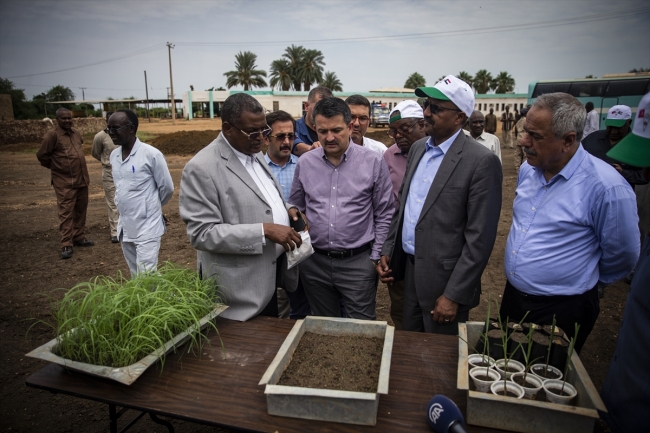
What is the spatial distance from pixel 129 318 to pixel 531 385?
5.99ft

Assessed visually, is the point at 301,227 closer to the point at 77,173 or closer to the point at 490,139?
the point at 490,139

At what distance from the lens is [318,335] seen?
7.12ft

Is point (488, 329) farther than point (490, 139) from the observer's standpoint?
No

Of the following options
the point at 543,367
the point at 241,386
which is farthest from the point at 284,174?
the point at 543,367

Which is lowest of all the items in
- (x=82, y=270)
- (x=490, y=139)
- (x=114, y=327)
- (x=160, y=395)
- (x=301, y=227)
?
(x=82, y=270)

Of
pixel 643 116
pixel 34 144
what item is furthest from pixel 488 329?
pixel 34 144

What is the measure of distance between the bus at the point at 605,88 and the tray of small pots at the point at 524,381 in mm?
17489

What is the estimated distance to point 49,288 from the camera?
5.44 metres

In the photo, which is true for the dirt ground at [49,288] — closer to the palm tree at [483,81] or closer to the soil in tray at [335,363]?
the soil in tray at [335,363]

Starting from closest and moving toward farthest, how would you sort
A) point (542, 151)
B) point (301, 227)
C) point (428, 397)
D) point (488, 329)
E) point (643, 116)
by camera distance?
point (643, 116), point (428, 397), point (488, 329), point (542, 151), point (301, 227)

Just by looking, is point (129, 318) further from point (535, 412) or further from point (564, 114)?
point (564, 114)

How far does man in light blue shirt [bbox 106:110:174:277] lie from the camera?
4051 mm

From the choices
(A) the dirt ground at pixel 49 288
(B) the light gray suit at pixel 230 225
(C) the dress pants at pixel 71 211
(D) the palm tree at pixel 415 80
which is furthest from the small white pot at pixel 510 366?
(D) the palm tree at pixel 415 80

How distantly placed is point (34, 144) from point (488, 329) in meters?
25.5
